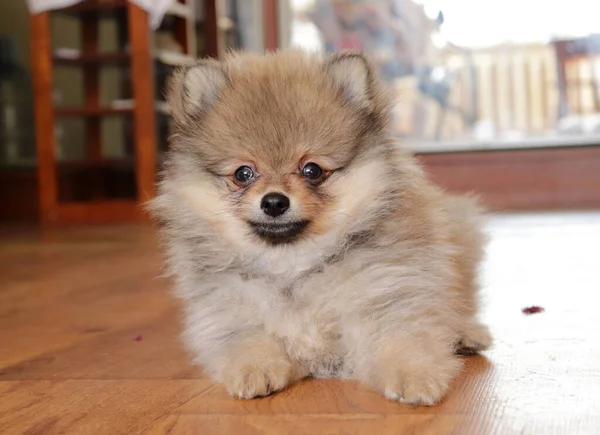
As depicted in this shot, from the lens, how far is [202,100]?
2.07m

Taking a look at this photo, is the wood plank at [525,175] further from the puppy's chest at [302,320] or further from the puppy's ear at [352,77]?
the puppy's chest at [302,320]

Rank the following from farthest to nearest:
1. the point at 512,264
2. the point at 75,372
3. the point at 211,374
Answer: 1. the point at 512,264
2. the point at 75,372
3. the point at 211,374

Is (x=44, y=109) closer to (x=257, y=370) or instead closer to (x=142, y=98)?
(x=142, y=98)

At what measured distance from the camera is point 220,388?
1.90 m

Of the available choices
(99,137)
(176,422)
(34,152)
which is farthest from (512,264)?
(34,152)

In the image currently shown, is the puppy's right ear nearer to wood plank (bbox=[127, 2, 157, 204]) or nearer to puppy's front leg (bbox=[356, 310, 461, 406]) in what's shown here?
puppy's front leg (bbox=[356, 310, 461, 406])

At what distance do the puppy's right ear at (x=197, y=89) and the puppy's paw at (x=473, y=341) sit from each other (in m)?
0.85

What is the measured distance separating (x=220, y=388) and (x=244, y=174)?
482mm

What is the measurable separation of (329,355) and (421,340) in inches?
8.8

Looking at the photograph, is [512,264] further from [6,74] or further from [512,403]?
[6,74]

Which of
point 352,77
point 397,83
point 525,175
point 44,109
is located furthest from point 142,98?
point 352,77

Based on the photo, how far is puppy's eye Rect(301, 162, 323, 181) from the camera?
75.1 inches

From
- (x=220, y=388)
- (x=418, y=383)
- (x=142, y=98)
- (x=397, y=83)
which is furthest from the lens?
(x=397, y=83)

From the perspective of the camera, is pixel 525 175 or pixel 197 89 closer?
pixel 197 89
